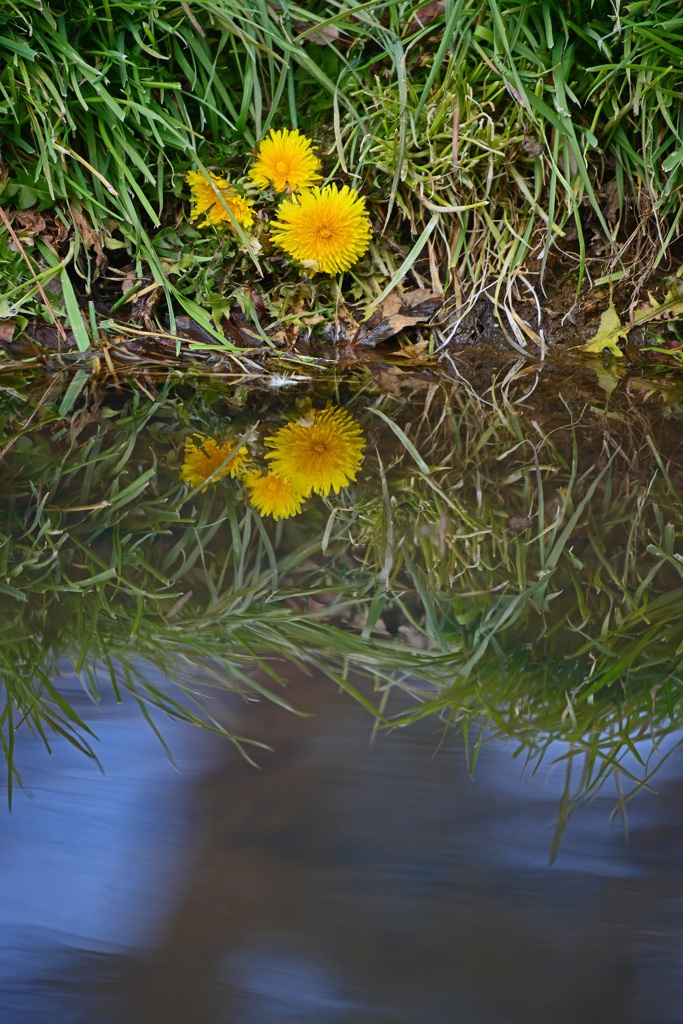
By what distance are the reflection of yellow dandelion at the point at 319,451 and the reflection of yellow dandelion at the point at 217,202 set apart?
54 centimetres

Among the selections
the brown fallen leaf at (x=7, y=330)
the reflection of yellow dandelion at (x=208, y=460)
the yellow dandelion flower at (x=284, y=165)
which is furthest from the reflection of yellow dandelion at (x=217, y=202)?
the reflection of yellow dandelion at (x=208, y=460)

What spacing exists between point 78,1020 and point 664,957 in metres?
0.45

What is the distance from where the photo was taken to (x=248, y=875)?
2.44 ft

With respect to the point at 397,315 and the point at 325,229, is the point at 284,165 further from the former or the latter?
the point at 397,315

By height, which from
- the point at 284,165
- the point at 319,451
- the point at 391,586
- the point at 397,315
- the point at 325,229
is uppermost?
the point at 284,165

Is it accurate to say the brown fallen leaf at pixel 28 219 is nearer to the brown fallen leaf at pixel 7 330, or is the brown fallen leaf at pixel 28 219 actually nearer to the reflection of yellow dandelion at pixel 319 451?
the brown fallen leaf at pixel 7 330

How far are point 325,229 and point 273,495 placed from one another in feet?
2.56

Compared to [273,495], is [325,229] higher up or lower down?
higher up

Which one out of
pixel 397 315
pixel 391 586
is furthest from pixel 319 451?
pixel 397 315

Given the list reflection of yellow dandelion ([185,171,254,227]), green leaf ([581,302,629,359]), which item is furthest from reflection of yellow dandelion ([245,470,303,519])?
green leaf ([581,302,629,359])

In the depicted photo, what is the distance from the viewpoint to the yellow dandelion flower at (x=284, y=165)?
6.15ft

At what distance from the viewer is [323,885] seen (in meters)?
0.73

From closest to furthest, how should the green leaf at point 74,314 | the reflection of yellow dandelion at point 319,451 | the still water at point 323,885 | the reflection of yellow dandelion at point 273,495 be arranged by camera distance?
the still water at point 323,885 → the reflection of yellow dandelion at point 273,495 → the reflection of yellow dandelion at point 319,451 → the green leaf at point 74,314

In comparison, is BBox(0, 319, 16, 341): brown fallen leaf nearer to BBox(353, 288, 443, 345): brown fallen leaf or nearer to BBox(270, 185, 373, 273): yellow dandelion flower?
BBox(270, 185, 373, 273): yellow dandelion flower
